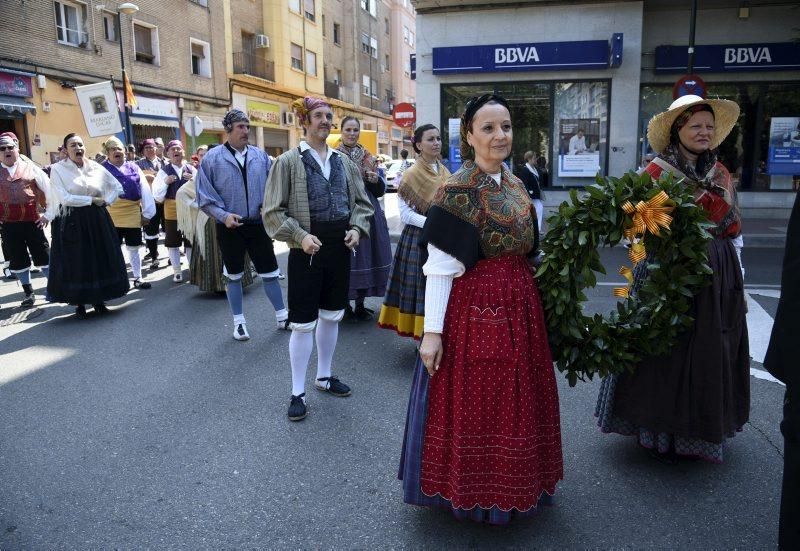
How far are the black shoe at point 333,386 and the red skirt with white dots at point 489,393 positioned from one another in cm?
189

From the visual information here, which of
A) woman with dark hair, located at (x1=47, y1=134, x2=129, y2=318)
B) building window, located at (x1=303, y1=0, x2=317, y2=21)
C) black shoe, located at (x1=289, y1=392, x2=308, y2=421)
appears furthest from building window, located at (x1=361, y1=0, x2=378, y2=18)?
black shoe, located at (x1=289, y1=392, x2=308, y2=421)

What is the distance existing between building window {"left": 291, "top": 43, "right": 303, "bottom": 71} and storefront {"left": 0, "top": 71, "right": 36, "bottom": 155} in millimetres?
16945

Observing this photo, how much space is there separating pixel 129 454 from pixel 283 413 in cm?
99

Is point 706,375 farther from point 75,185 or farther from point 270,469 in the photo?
point 75,185

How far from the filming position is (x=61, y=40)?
63.1 feet

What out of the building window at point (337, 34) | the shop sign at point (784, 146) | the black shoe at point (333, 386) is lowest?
the black shoe at point (333, 386)

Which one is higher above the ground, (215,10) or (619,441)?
(215,10)

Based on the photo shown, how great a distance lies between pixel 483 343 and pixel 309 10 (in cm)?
3602

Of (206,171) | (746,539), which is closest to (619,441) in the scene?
(746,539)

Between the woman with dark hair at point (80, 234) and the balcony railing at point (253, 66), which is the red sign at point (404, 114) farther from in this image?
the balcony railing at point (253, 66)

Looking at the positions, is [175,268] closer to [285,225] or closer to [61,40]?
[285,225]

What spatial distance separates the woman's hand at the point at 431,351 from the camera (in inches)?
101

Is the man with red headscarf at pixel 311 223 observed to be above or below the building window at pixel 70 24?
below

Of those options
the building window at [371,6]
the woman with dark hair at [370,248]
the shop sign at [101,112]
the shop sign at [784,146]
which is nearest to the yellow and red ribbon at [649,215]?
the woman with dark hair at [370,248]
